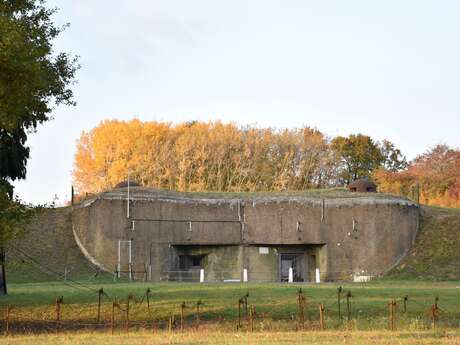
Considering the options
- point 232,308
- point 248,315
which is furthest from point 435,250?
point 248,315

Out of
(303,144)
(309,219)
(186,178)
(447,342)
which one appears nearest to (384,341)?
(447,342)

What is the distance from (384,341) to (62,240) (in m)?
39.9

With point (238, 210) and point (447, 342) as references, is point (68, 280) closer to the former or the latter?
point (238, 210)

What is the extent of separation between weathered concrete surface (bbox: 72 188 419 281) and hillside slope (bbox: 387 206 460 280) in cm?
97

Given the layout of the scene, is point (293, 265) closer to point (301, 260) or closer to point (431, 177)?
point (301, 260)

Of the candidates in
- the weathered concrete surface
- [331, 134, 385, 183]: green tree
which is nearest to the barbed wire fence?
the weathered concrete surface

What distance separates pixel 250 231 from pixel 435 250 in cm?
1288

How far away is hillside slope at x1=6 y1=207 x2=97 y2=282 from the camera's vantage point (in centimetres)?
5250

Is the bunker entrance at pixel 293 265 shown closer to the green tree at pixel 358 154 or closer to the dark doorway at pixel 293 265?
the dark doorway at pixel 293 265

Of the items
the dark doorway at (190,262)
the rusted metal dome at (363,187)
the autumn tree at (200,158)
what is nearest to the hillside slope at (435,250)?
the rusted metal dome at (363,187)

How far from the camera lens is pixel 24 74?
2509 cm

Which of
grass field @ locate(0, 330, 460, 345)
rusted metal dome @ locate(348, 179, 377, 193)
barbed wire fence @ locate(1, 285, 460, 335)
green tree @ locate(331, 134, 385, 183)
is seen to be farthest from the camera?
green tree @ locate(331, 134, 385, 183)

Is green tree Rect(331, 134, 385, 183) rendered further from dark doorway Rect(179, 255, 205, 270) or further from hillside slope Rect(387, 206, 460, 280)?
dark doorway Rect(179, 255, 205, 270)

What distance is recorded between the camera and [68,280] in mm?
48938
